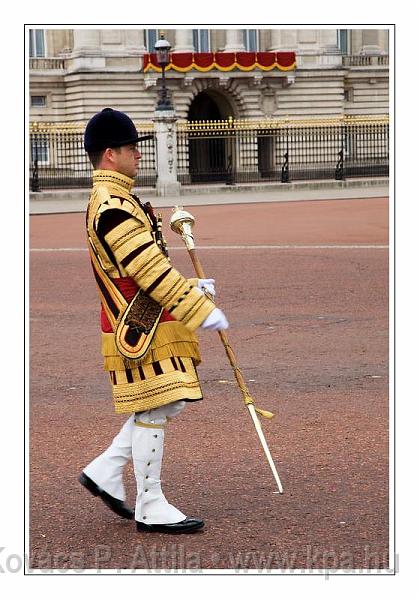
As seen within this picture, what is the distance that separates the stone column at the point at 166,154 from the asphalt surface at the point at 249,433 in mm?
15651

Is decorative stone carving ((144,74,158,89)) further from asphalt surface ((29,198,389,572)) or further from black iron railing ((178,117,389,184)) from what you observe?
asphalt surface ((29,198,389,572))

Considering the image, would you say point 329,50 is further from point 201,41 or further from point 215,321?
point 215,321

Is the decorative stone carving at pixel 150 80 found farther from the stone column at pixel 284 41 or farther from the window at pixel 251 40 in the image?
the stone column at pixel 284 41


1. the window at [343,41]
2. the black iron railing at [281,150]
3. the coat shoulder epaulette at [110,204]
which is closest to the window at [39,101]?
the black iron railing at [281,150]

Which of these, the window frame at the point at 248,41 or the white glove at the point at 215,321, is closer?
the white glove at the point at 215,321

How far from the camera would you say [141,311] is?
4289mm

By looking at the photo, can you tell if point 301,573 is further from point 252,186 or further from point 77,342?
point 252,186

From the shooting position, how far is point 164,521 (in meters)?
4.47

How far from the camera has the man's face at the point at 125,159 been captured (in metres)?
4.38

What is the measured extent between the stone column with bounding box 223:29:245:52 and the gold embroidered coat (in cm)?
3734

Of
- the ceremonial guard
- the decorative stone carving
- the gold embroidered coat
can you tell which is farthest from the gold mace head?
the decorative stone carving

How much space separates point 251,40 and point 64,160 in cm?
1340

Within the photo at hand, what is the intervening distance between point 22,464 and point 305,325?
16.9ft

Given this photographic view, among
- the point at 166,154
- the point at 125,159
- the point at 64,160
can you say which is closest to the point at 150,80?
the point at 64,160
